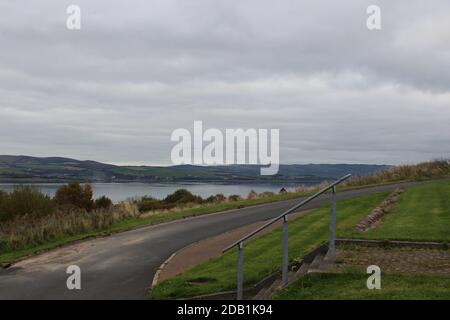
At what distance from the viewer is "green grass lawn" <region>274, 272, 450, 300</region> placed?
22.8ft

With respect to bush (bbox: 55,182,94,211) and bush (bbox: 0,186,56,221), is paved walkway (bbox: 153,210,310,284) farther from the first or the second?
bush (bbox: 55,182,94,211)

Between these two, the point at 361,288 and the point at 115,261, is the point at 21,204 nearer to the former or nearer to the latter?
the point at 115,261

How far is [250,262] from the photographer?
12.0 meters

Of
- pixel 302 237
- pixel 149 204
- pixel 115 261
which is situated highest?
pixel 302 237

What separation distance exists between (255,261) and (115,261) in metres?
4.92

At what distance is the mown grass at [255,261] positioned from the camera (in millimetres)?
10533

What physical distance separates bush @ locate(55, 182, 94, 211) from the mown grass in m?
28.1

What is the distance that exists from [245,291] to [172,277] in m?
3.02

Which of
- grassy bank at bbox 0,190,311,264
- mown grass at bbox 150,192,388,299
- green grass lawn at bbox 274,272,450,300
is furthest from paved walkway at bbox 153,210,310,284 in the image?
grassy bank at bbox 0,190,311,264

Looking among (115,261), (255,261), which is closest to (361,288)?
(255,261)

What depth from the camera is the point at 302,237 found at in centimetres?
1387
